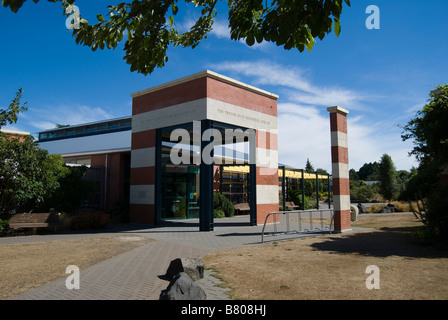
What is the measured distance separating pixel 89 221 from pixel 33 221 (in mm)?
2212

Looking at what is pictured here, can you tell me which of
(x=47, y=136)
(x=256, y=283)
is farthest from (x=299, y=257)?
(x=47, y=136)

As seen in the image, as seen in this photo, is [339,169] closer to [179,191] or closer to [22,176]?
[179,191]

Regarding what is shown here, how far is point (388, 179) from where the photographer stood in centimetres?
3512

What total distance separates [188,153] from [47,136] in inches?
1059

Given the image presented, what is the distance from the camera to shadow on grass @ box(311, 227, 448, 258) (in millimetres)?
8102

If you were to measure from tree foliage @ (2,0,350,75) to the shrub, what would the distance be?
1076 centimetres

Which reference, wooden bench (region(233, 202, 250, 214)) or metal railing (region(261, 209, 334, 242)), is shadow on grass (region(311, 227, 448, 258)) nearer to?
metal railing (region(261, 209, 334, 242))

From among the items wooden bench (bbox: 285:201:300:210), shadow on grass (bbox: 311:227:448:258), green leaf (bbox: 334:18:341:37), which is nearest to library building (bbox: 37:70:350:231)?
shadow on grass (bbox: 311:227:448:258)

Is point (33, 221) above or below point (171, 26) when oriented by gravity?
below

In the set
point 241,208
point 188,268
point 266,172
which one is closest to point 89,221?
point 266,172

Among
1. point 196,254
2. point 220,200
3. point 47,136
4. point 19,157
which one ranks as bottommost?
point 196,254

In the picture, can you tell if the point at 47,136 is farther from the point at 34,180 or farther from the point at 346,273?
the point at 346,273

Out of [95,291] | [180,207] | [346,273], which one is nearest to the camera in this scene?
[95,291]
